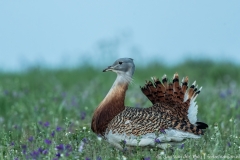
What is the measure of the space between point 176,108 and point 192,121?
0.20 m

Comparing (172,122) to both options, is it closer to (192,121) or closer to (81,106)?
(192,121)

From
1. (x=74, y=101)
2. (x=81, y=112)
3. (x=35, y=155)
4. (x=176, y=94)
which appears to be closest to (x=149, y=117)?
(x=176, y=94)

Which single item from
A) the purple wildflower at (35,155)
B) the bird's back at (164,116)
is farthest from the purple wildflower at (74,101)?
the purple wildflower at (35,155)

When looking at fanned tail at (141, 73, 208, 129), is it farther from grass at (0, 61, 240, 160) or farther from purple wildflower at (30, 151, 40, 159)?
purple wildflower at (30, 151, 40, 159)

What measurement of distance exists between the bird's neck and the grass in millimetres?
137

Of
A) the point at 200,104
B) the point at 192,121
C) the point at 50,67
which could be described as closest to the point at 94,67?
the point at 50,67

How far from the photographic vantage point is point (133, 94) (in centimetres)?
927

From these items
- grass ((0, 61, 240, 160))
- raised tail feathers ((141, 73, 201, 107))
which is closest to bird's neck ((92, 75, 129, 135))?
grass ((0, 61, 240, 160))

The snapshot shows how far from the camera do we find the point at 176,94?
597 cm

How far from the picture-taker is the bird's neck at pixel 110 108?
18.8 ft

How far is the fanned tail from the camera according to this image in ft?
19.5

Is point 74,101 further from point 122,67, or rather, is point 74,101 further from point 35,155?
point 35,155

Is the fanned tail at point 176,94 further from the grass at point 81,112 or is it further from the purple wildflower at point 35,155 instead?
the purple wildflower at point 35,155

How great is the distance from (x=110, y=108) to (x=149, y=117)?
1.26ft
